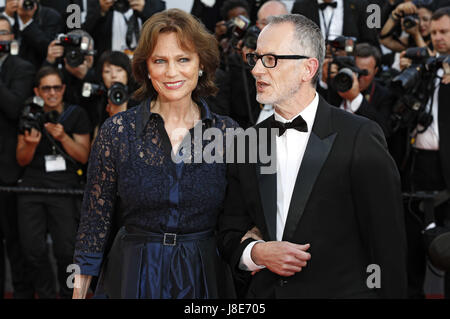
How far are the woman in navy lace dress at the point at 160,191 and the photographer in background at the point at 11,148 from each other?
214cm

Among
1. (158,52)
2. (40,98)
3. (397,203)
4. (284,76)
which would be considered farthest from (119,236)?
(40,98)

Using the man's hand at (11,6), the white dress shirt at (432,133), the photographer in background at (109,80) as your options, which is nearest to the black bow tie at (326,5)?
the white dress shirt at (432,133)

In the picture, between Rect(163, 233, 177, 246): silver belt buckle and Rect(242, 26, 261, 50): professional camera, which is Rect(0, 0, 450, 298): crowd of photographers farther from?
Rect(163, 233, 177, 246): silver belt buckle

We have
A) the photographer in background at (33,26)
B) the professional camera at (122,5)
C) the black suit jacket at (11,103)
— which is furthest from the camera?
the photographer in background at (33,26)

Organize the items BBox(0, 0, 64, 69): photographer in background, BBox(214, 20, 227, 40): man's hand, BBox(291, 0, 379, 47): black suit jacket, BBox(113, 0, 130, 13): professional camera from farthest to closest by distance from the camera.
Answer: BBox(0, 0, 64, 69): photographer in background, BBox(214, 20, 227, 40): man's hand, BBox(113, 0, 130, 13): professional camera, BBox(291, 0, 379, 47): black suit jacket

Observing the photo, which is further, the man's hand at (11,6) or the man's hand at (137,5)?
the man's hand at (11,6)

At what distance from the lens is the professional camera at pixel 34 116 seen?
3.92 metres

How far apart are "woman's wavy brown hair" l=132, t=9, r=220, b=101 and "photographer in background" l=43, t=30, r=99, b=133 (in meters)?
1.96

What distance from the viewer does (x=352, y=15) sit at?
4098 mm

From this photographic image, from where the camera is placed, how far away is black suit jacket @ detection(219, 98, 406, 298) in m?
1.80

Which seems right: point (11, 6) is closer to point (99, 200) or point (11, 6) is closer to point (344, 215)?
point (99, 200)

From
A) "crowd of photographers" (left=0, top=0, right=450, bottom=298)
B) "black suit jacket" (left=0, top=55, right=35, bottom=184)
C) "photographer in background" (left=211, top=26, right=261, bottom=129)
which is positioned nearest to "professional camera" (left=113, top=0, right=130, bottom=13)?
"crowd of photographers" (left=0, top=0, right=450, bottom=298)

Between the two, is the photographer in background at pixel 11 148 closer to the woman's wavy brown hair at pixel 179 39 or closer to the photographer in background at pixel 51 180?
the photographer in background at pixel 51 180

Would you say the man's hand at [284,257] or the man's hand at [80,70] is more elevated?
the man's hand at [80,70]
